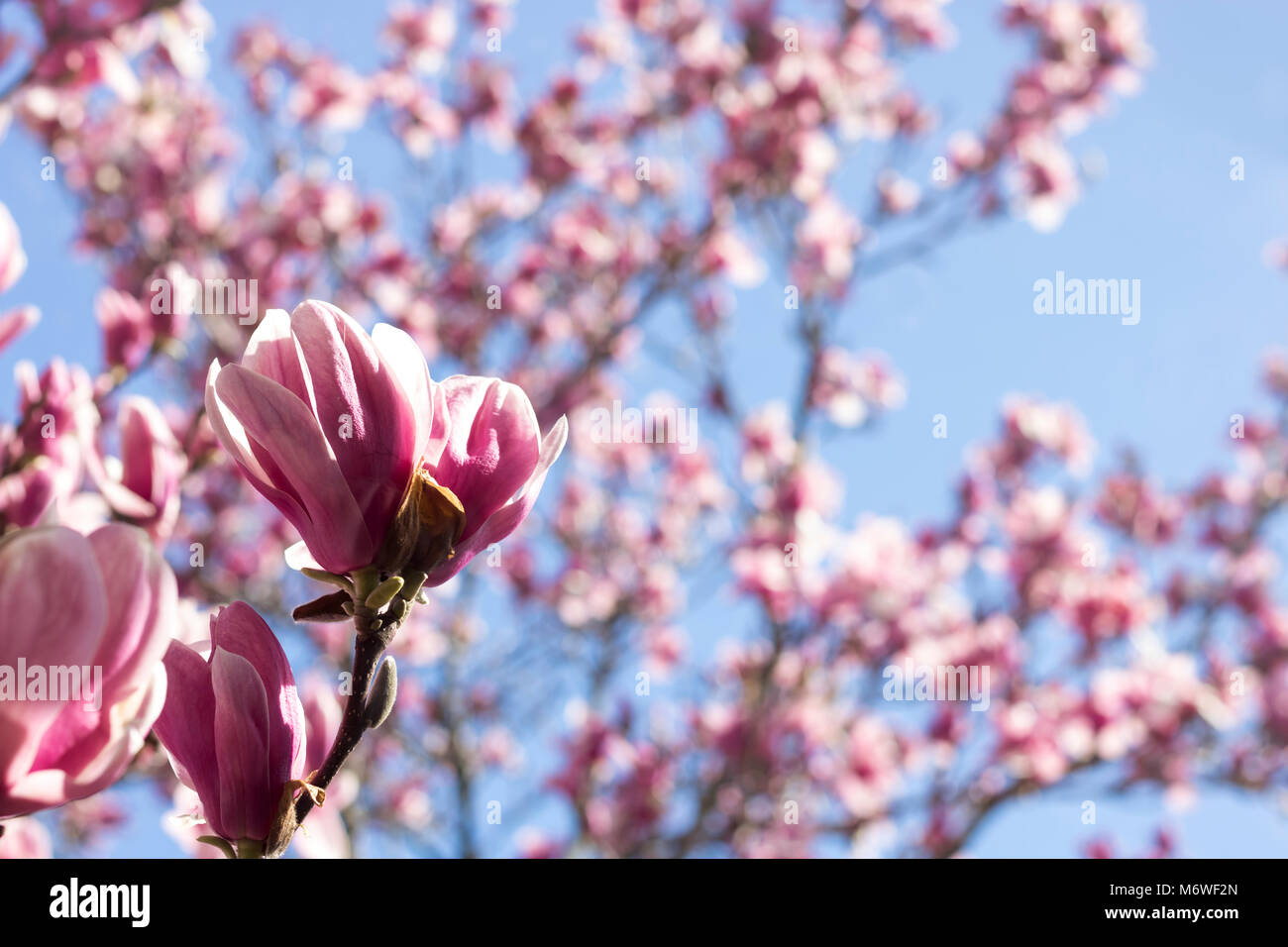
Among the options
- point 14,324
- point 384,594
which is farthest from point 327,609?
point 14,324

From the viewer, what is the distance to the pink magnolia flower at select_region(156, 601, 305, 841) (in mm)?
547

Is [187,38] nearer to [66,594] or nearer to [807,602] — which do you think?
[66,594]

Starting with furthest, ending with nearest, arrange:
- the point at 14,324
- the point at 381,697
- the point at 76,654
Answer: the point at 14,324
the point at 381,697
the point at 76,654

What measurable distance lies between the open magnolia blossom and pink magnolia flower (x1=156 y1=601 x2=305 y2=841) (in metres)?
0.06

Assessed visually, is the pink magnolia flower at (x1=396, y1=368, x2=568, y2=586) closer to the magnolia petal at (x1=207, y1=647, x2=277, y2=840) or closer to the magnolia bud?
the magnolia bud

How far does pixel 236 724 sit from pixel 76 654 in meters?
0.12

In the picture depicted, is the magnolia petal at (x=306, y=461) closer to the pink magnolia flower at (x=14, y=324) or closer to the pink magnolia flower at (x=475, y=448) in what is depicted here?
the pink magnolia flower at (x=475, y=448)

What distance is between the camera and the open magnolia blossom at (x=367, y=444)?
0.57 metres

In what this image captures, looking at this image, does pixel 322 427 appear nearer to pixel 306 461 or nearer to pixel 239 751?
pixel 306 461

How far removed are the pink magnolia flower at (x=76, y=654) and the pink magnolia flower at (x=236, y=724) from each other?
7cm

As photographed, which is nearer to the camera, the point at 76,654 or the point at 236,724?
the point at 76,654

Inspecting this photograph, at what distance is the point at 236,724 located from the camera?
548 mm

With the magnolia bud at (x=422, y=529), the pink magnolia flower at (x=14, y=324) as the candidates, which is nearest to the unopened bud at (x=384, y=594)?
the magnolia bud at (x=422, y=529)

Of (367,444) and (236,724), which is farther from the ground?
(367,444)
